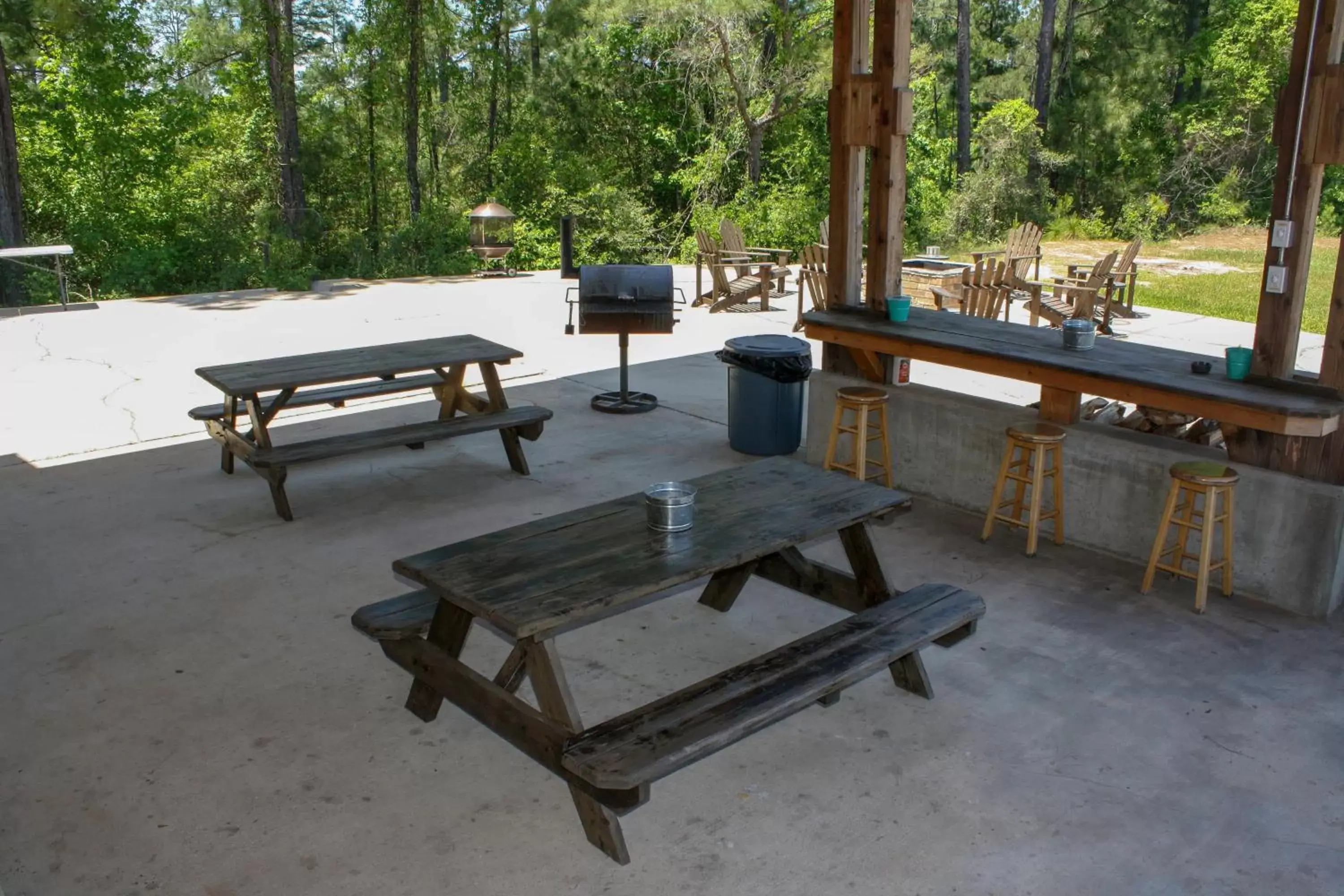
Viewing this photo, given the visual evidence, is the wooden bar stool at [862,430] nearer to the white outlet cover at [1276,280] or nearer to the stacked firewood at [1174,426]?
the stacked firewood at [1174,426]

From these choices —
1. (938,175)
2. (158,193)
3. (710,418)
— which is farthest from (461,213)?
(710,418)

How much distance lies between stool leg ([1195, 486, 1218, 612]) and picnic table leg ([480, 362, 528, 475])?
3.55 meters

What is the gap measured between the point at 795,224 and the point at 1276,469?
14.1 m

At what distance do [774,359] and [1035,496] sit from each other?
1.94 meters

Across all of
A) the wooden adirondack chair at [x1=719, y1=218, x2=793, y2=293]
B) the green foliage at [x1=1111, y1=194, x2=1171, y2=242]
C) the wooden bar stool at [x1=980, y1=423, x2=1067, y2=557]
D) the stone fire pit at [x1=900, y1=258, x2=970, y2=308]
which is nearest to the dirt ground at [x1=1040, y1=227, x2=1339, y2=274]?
the green foliage at [x1=1111, y1=194, x2=1171, y2=242]

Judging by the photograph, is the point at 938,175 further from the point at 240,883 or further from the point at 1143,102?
the point at 240,883

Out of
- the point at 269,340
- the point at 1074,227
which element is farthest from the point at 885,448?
the point at 1074,227

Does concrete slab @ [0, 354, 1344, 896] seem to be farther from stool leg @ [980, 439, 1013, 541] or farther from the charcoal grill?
the charcoal grill

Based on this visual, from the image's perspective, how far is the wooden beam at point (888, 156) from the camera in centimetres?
567

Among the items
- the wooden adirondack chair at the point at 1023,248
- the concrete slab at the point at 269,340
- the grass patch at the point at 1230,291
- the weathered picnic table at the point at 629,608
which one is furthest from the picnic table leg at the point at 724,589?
the wooden adirondack chair at the point at 1023,248

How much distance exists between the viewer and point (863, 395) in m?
5.91

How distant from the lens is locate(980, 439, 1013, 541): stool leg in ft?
17.0

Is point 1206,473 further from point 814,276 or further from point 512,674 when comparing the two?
point 814,276

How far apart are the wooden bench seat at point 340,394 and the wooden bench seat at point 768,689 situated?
383 centimetres
